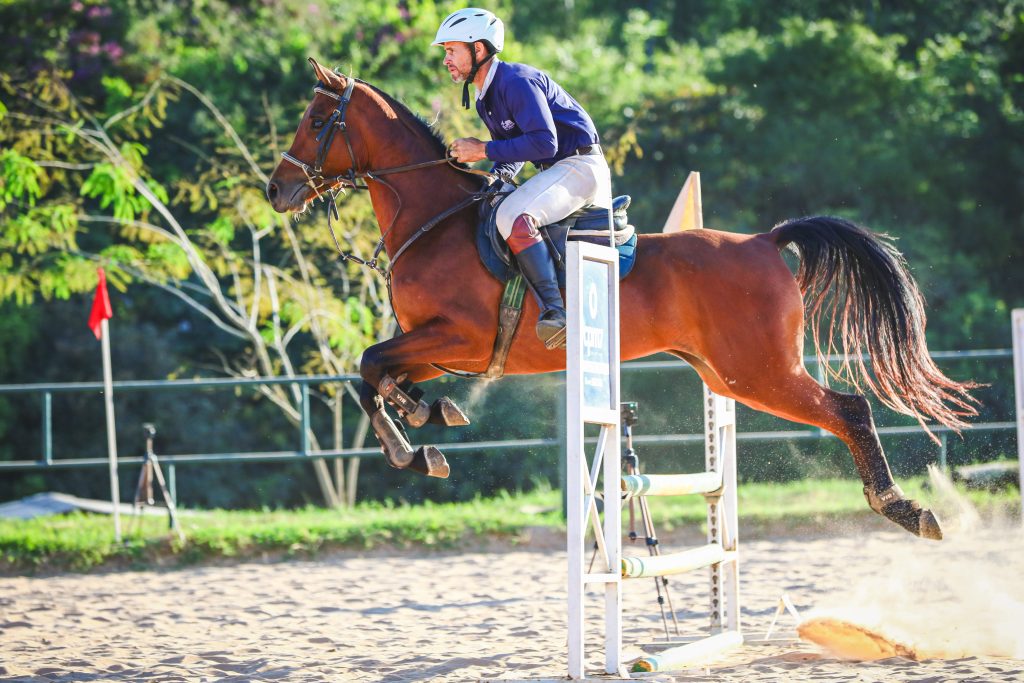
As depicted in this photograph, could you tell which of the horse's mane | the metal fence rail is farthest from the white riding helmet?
the metal fence rail

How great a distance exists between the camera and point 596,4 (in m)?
27.5

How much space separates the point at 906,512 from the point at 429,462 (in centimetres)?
226

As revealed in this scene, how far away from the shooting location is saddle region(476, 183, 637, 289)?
545 cm

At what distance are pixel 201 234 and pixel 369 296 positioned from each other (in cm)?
198

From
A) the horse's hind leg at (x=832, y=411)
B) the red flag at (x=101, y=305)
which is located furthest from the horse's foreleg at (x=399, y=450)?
the red flag at (x=101, y=305)

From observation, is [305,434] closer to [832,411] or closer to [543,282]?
[543,282]

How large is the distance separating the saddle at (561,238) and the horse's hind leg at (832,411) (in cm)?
79

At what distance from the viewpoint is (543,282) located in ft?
17.4

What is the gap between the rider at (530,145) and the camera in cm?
521

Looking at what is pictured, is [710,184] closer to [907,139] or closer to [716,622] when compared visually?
[907,139]

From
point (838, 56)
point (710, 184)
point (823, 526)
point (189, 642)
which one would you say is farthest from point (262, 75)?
point (189, 642)

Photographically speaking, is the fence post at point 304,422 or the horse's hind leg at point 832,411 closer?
the horse's hind leg at point 832,411

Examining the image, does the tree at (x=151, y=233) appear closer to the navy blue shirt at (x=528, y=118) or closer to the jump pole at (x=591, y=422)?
the navy blue shirt at (x=528, y=118)

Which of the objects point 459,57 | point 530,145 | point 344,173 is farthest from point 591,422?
point 344,173
